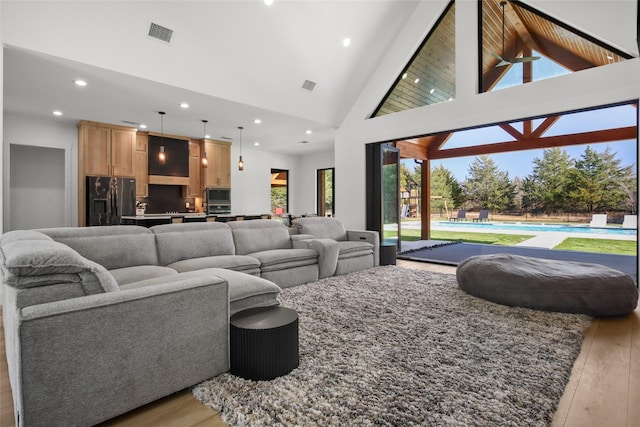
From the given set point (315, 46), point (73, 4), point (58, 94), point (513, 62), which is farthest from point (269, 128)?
point (513, 62)

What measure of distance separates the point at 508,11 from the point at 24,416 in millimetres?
6881

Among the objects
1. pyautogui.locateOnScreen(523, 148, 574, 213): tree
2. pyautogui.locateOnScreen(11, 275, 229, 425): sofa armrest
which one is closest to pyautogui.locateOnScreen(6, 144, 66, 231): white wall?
pyautogui.locateOnScreen(11, 275, 229, 425): sofa armrest

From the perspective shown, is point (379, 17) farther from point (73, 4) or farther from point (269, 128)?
point (73, 4)

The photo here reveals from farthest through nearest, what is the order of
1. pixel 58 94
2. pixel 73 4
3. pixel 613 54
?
pixel 58 94 < pixel 613 54 < pixel 73 4

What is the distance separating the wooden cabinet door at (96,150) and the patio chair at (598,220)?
11.0 metres

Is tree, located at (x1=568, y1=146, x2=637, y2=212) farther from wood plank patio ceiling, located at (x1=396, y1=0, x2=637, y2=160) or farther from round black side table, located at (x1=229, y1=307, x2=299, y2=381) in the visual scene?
round black side table, located at (x1=229, y1=307, x2=299, y2=381)

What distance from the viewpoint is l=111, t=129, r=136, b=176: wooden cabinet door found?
7.04m

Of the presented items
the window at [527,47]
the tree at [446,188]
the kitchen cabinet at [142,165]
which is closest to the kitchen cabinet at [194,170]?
the kitchen cabinet at [142,165]

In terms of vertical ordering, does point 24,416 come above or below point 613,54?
below

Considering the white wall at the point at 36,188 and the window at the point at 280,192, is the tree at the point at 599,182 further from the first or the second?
the white wall at the point at 36,188

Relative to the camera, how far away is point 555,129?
6863mm

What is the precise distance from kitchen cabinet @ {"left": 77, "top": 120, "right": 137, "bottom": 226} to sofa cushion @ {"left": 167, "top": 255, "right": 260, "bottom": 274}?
15.6ft

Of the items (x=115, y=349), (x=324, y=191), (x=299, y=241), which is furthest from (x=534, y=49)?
(x=324, y=191)

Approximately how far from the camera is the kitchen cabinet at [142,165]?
24.5ft
